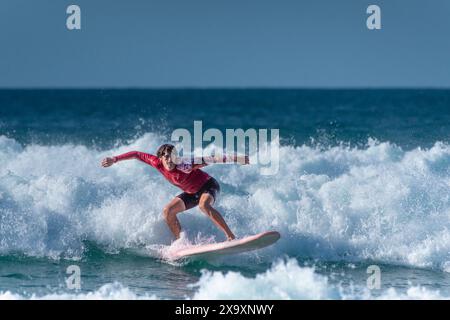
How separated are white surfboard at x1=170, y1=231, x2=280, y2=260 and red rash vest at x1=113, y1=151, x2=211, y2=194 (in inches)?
27.6

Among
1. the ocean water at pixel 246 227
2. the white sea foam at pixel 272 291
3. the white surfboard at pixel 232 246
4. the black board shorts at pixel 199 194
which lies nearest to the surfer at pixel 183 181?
the black board shorts at pixel 199 194

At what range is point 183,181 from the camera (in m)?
8.69

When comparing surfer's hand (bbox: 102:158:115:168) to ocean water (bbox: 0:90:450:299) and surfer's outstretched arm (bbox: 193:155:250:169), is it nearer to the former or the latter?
surfer's outstretched arm (bbox: 193:155:250:169)

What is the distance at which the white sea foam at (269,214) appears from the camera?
9500mm

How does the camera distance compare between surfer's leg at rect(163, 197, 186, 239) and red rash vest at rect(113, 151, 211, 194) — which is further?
surfer's leg at rect(163, 197, 186, 239)

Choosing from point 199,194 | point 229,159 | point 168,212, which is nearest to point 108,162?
point 168,212

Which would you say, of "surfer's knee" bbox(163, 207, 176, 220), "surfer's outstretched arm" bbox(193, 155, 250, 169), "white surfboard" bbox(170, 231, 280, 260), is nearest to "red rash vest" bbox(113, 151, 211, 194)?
"surfer's knee" bbox(163, 207, 176, 220)

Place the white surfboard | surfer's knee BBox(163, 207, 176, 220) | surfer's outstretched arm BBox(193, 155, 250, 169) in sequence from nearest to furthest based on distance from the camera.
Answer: surfer's outstretched arm BBox(193, 155, 250, 169), the white surfboard, surfer's knee BBox(163, 207, 176, 220)

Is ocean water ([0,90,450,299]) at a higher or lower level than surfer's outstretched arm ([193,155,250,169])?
lower

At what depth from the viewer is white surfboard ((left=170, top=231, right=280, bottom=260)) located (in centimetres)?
852

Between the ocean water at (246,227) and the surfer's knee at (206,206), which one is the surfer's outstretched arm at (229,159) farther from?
the ocean water at (246,227)

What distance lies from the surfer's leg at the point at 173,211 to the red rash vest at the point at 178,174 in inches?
7.6

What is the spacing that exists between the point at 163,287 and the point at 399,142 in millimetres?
13057

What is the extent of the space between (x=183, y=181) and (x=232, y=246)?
961 mm
